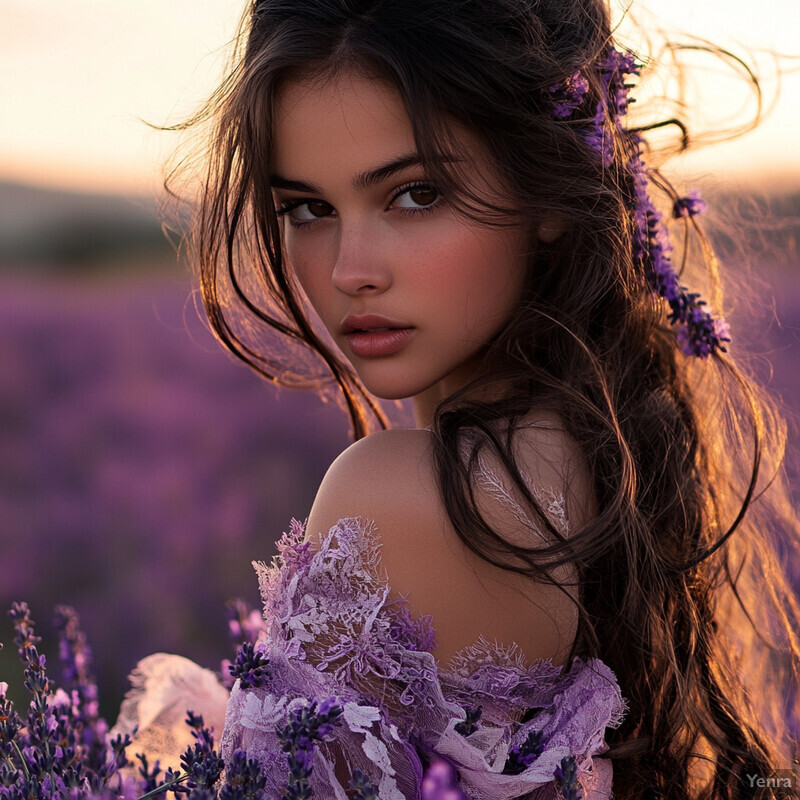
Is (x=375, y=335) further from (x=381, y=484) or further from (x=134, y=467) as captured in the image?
(x=134, y=467)

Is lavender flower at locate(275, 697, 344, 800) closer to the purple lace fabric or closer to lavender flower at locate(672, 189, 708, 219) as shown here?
the purple lace fabric

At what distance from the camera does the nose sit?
5.56 feet

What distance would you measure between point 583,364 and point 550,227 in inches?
10.6

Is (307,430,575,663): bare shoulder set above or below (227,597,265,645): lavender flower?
above

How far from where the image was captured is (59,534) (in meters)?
4.09

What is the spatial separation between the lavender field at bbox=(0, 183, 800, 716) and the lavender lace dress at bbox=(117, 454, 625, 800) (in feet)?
6.57

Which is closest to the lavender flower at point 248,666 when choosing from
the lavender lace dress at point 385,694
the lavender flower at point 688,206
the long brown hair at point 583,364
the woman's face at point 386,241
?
the lavender lace dress at point 385,694

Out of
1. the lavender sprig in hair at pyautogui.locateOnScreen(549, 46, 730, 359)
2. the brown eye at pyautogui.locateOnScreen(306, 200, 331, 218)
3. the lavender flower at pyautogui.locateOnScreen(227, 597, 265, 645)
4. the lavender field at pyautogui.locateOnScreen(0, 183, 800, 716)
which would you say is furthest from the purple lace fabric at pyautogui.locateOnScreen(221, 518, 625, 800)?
the lavender field at pyautogui.locateOnScreen(0, 183, 800, 716)

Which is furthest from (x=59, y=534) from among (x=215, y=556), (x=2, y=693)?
(x=2, y=693)

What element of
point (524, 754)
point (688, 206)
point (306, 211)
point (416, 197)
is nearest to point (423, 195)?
point (416, 197)

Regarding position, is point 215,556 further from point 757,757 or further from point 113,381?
point 757,757

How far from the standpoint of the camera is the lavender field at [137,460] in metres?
3.78

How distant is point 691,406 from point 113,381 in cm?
328

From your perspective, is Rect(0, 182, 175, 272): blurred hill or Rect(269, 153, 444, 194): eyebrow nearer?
Rect(269, 153, 444, 194): eyebrow
